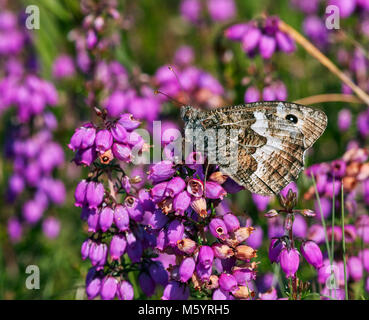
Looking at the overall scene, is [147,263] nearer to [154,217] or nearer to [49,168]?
[154,217]

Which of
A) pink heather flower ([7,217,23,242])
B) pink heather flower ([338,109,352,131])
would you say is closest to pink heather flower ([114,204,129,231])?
pink heather flower ([7,217,23,242])

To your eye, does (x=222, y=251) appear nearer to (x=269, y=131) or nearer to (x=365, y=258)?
(x=269, y=131)

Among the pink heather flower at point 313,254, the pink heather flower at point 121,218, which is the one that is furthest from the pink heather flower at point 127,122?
the pink heather flower at point 313,254

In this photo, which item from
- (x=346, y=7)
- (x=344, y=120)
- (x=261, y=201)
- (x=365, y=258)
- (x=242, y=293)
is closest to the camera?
(x=242, y=293)

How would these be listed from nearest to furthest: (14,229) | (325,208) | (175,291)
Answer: (175,291) < (325,208) < (14,229)

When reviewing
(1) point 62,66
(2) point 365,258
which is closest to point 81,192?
(2) point 365,258
